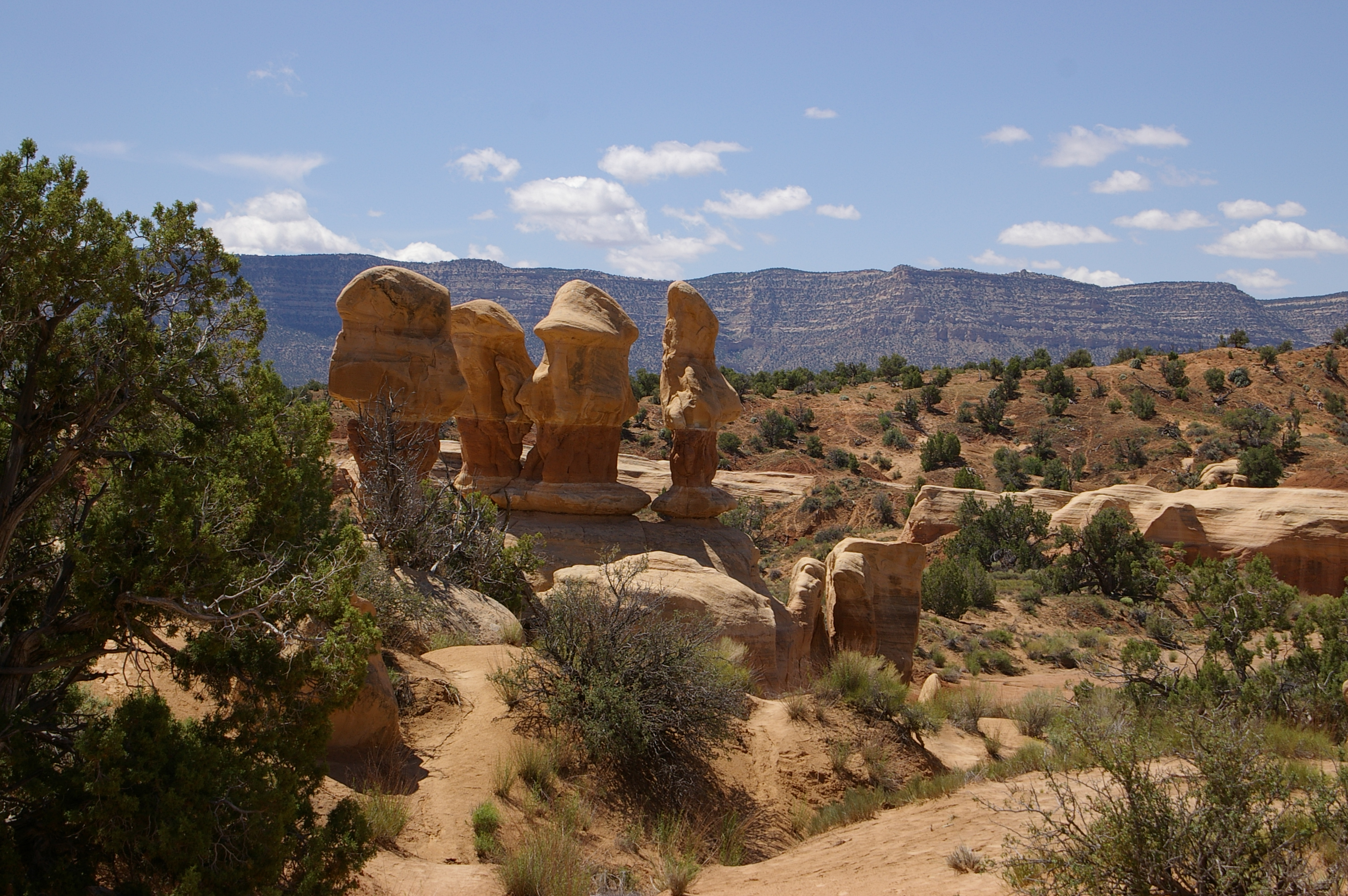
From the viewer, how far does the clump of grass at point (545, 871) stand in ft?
20.0

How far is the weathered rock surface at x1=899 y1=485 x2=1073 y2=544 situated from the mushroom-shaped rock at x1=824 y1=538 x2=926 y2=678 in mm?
14048

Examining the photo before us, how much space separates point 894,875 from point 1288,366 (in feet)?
168

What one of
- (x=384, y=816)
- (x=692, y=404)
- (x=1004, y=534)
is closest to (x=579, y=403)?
(x=692, y=404)

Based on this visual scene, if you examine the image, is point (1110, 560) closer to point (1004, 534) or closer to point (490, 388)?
point (1004, 534)

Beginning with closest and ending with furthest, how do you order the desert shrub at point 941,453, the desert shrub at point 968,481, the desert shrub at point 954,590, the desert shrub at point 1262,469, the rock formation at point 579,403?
the rock formation at point 579,403 → the desert shrub at point 954,590 → the desert shrub at point 1262,469 → the desert shrub at point 968,481 → the desert shrub at point 941,453

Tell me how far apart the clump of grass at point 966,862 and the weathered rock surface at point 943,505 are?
23.0 metres

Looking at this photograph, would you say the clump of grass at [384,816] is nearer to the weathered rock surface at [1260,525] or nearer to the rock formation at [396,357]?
the rock formation at [396,357]

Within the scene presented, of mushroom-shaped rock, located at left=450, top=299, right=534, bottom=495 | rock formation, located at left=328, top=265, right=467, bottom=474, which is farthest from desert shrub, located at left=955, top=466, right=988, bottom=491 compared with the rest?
rock formation, located at left=328, top=265, right=467, bottom=474

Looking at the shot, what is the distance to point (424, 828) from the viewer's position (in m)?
6.68

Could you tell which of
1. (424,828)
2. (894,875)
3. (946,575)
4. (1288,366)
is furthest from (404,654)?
(1288,366)

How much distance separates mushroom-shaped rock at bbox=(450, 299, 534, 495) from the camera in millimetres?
16188

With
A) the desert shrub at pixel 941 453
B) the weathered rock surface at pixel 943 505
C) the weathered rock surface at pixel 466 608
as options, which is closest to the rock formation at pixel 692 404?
the weathered rock surface at pixel 466 608

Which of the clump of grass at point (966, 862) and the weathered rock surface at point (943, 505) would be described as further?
the weathered rock surface at point (943, 505)

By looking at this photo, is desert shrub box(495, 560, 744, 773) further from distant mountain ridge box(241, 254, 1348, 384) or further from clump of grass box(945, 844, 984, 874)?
distant mountain ridge box(241, 254, 1348, 384)
